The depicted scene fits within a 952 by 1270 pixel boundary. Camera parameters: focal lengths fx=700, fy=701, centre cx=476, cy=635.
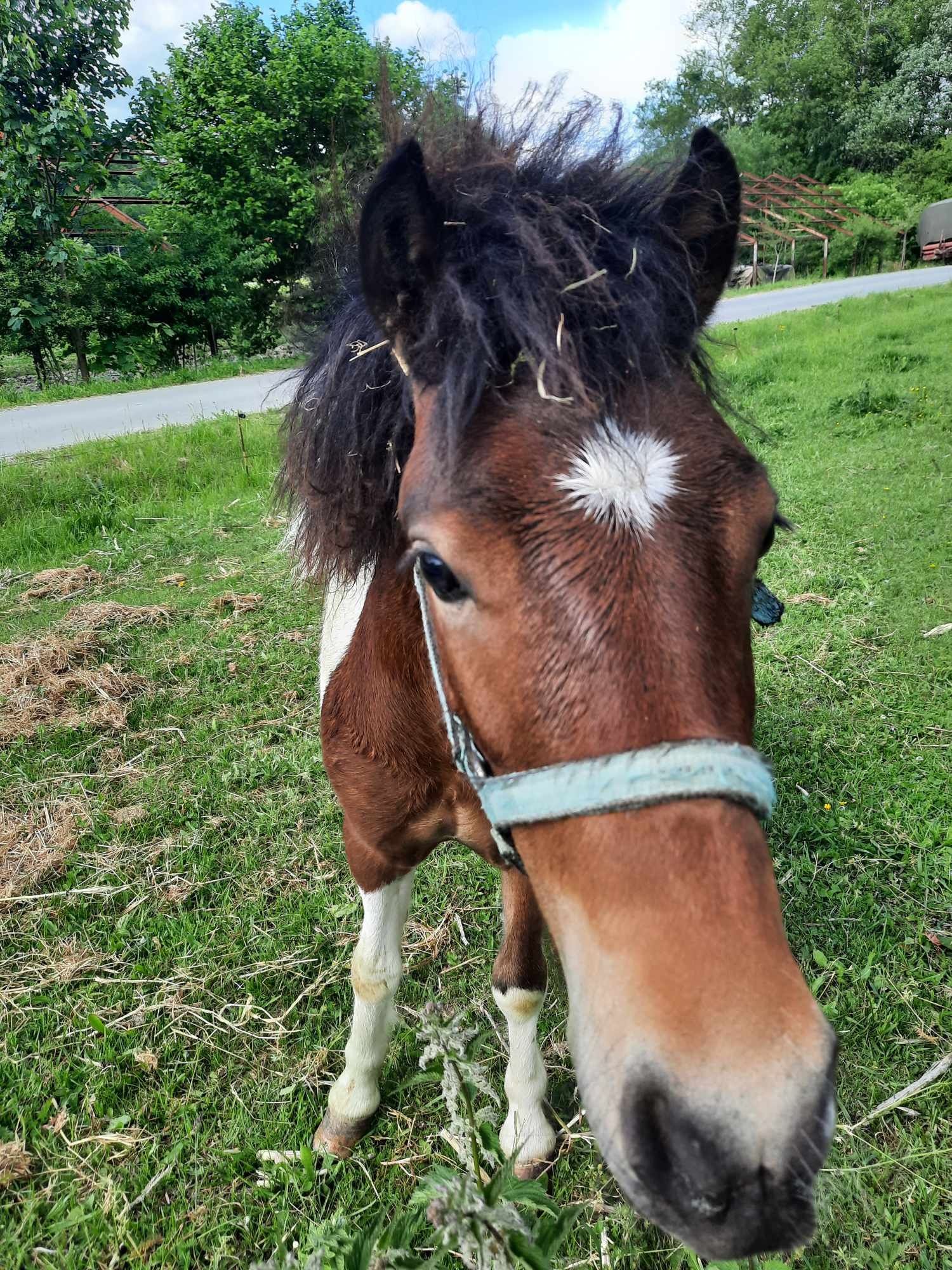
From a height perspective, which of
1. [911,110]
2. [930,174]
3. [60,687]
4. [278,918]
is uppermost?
[911,110]

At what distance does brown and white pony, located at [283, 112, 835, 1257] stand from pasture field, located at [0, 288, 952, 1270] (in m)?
0.51

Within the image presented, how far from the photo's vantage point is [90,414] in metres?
10.7

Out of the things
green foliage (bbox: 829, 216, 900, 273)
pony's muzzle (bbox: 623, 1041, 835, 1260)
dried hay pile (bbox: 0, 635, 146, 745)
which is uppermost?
green foliage (bbox: 829, 216, 900, 273)

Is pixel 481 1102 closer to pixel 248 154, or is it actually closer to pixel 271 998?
pixel 271 998

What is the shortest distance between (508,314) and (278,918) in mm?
2600

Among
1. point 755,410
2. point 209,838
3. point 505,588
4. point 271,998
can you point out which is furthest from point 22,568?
point 755,410

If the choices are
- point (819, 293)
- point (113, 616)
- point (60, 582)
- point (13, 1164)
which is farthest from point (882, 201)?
point (13, 1164)

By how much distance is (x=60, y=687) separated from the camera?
428 centimetres

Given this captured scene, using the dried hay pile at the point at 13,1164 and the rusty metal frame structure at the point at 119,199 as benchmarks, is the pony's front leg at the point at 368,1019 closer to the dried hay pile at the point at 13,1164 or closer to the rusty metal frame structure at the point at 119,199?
the dried hay pile at the point at 13,1164

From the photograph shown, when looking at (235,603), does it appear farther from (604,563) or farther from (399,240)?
(604,563)

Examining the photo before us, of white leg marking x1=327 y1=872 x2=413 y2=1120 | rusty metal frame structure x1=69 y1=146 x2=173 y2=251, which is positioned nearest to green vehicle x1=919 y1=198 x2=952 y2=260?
rusty metal frame structure x1=69 y1=146 x2=173 y2=251

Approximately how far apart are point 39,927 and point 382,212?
3.00m

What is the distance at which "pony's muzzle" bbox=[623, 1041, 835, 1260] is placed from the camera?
77 centimetres

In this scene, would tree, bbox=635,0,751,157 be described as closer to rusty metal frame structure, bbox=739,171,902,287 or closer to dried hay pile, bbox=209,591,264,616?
rusty metal frame structure, bbox=739,171,902,287
